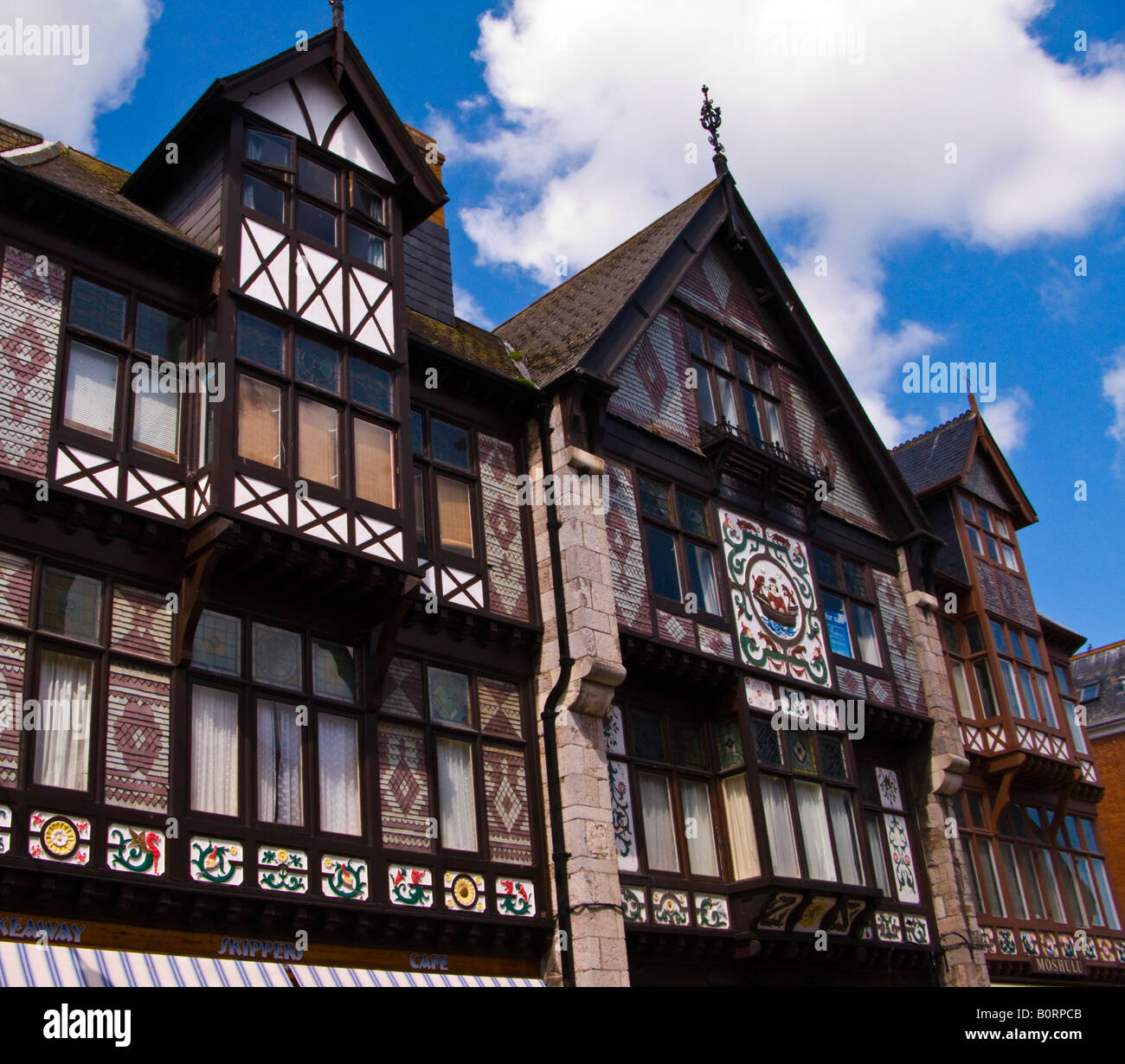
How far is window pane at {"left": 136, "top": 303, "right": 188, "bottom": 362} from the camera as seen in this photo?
51.7 ft

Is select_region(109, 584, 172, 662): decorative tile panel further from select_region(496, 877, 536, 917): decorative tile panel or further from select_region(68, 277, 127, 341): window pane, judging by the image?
select_region(496, 877, 536, 917): decorative tile panel

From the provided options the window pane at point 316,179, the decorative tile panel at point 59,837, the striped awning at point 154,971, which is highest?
the window pane at point 316,179

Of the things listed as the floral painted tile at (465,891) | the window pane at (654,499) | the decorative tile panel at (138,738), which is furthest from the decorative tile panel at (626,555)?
the decorative tile panel at (138,738)

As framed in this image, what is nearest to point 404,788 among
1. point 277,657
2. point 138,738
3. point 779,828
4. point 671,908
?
point 277,657

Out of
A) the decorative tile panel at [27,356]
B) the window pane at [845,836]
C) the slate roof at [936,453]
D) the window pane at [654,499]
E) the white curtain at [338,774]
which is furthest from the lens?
the slate roof at [936,453]

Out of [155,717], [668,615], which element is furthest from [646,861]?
[155,717]

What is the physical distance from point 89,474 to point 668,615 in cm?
897

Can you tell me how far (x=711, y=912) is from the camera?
1864cm

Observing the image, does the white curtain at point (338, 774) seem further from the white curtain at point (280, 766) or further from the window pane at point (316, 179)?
the window pane at point (316, 179)

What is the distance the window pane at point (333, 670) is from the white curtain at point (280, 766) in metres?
0.60

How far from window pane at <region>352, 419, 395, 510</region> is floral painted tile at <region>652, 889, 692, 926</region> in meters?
6.53

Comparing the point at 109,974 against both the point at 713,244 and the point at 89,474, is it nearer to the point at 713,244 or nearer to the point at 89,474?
the point at 89,474

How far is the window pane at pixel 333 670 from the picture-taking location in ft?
51.6

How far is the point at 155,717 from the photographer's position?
13859mm
